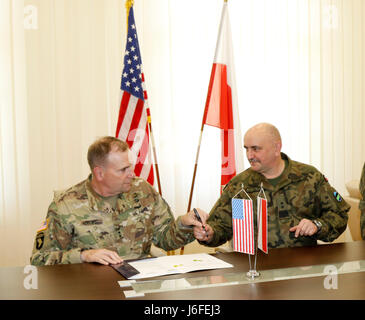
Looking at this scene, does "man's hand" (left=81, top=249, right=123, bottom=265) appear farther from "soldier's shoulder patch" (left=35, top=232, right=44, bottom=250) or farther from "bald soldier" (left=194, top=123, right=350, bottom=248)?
"bald soldier" (left=194, top=123, right=350, bottom=248)

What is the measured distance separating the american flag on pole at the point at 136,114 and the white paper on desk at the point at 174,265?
78.0 inches

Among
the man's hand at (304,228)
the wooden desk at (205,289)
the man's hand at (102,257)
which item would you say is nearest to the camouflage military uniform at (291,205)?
the man's hand at (304,228)

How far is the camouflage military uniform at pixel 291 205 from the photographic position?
2846 millimetres

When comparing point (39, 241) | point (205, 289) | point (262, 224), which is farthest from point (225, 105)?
point (205, 289)

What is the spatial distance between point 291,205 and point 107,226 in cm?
117

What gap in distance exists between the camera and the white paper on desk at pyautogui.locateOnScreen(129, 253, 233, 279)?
191cm

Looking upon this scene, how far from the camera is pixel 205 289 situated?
1679 mm

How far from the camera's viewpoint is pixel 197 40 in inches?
193

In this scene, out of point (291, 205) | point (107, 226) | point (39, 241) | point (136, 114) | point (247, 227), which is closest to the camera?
point (247, 227)

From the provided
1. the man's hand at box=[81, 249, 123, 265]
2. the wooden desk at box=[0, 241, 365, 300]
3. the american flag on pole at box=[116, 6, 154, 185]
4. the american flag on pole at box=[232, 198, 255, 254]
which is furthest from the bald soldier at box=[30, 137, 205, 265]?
the american flag on pole at box=[116, 6, 154, 185]

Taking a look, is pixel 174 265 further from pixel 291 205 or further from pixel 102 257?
pixel 291 205

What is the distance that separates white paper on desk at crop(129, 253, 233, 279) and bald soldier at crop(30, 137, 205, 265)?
24 centimetres

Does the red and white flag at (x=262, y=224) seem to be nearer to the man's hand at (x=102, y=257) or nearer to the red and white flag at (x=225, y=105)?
the man's hand at (x=102, y=257)
